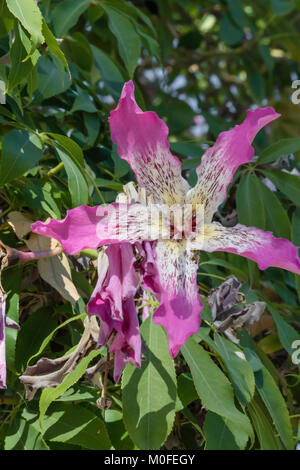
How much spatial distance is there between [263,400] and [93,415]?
20 centimetres

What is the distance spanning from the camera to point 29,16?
2.03ft

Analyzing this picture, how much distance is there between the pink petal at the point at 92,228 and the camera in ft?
1.88

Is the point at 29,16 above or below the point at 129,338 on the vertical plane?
above

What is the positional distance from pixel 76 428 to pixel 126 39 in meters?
0.59

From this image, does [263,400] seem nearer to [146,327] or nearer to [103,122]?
[146,327]

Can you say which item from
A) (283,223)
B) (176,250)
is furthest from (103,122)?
(176,250)

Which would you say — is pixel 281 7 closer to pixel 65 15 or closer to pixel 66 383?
pixel 65 15

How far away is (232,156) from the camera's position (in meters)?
0.62

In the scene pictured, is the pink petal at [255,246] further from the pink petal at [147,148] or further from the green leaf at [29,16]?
the green leaf at [29,16]

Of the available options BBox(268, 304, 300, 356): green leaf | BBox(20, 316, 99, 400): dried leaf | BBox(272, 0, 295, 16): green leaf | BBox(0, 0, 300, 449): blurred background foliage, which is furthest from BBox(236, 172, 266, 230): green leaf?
BBox(272, 0, 295, 16): green leaf

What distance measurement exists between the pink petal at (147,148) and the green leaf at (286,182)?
1.06ft

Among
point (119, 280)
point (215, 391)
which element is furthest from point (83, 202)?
point (215, 391)

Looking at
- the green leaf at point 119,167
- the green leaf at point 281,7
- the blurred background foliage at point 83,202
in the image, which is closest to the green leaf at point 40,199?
the blurred background foliage at point 83,202

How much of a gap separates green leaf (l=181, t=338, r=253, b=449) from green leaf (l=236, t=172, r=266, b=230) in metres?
0.25
